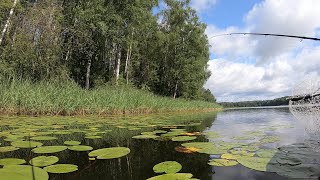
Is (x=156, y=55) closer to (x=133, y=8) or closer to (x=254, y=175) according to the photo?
(x=133, y=8)

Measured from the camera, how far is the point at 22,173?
231 cm

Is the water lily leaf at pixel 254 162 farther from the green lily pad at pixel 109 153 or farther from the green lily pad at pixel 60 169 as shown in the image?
the green lily pad at pixel 60 169

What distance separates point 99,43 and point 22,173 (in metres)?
23.8

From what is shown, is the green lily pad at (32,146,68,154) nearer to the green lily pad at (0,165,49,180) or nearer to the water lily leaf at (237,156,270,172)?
the green lily pad at (0,165,49,180)

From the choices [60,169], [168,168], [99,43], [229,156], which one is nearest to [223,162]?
[229,156]

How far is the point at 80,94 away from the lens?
12.6 metres

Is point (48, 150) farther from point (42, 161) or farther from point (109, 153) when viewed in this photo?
point (109, 153)

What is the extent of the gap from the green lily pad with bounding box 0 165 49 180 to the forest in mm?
10346

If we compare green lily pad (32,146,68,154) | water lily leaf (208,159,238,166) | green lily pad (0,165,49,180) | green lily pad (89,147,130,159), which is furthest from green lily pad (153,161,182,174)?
green lily pad (32,146,68,154)

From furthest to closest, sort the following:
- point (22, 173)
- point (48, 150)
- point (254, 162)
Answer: point (48, 150) < point (254, 162) < point (22, 173)

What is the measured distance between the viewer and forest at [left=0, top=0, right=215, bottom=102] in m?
18.7

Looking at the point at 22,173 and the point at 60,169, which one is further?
the point at 60,169

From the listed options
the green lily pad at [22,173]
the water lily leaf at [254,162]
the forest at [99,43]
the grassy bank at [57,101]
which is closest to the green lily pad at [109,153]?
the green lily pad at [22,173]

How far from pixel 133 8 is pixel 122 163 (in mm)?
20537
